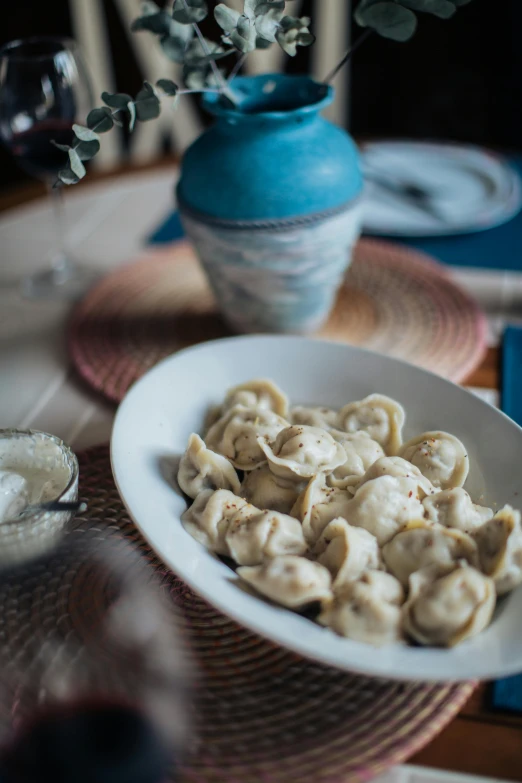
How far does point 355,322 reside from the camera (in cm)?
134

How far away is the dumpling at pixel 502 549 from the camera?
0.70 meters

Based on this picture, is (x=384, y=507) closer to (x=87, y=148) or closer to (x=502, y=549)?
(x=502, y=549)

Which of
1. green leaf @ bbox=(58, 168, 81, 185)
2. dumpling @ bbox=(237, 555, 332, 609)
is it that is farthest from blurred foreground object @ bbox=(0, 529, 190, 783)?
green leaf @ bbox=(58, 168, 81, 185)

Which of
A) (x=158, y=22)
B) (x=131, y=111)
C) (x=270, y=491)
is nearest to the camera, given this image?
(x=270, y=491)

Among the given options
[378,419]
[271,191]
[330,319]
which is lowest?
[330,319]

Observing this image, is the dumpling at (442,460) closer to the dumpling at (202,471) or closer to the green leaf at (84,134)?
the dumpling at (202,471)

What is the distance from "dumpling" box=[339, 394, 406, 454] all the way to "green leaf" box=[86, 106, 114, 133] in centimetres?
48

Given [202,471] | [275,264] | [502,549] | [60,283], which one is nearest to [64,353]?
[60,283]

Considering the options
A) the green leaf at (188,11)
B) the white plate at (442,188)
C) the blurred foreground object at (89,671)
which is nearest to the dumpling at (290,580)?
the blurred foreground object at (89,671)

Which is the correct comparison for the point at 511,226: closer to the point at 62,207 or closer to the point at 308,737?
the point at 62,207

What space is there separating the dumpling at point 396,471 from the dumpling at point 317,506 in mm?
35

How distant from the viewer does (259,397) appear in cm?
102

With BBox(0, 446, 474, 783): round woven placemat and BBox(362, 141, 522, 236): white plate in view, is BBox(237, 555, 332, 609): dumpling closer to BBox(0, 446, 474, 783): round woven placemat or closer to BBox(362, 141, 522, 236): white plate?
BBox(0, 446, 474, 783): round woven placemat

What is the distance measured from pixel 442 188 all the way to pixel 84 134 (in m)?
0.98
